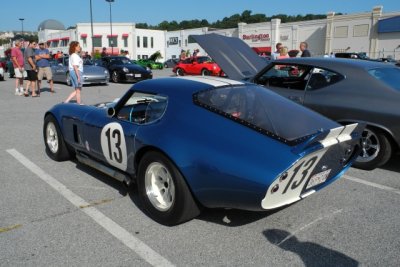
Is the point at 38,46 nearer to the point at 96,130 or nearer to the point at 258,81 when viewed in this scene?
the point at 258,81

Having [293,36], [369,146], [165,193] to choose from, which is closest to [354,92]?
[369,146]

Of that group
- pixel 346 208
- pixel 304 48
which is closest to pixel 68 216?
pixel 346 208

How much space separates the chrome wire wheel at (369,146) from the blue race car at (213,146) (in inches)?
48.7

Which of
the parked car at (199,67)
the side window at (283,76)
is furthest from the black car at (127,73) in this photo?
the side window at (283,76)

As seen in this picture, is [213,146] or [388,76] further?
[388,76]

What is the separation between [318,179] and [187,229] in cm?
117

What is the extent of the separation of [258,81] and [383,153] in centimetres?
233

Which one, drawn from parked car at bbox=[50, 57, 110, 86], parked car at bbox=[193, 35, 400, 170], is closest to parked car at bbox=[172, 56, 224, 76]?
parked car at bbox=[50, 57, 110, 86]

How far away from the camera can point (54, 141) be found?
5.12 meters

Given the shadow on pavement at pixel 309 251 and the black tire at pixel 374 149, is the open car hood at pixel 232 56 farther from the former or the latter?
the shadow on pavement at pixel 309 251

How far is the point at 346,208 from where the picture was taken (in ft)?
11.9

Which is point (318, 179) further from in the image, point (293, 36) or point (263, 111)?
point (293, 36)

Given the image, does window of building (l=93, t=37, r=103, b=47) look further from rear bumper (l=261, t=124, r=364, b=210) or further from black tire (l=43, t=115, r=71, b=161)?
rear bumper (l=261, t=124, r=364, b=210)

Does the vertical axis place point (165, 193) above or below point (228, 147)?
below
